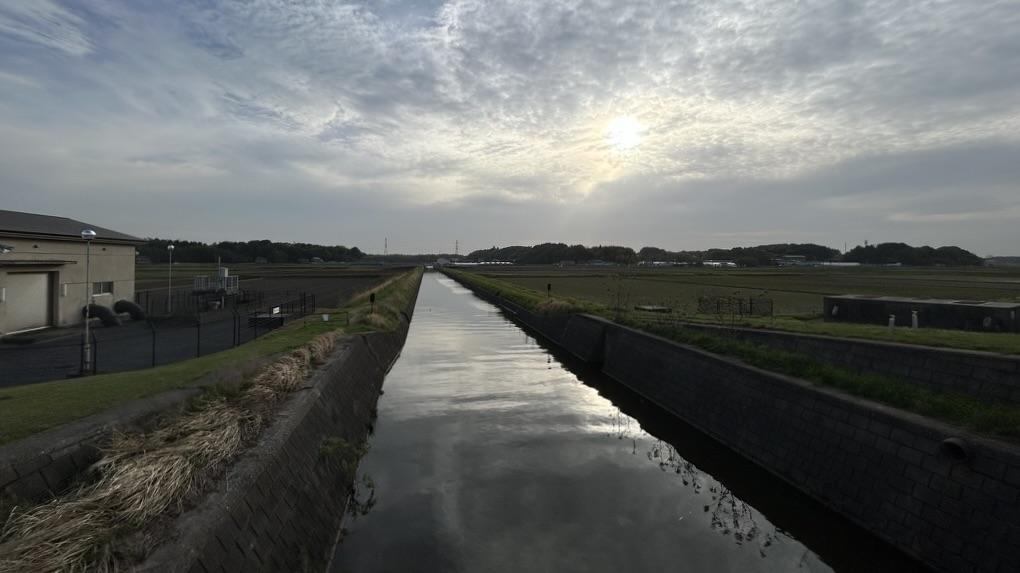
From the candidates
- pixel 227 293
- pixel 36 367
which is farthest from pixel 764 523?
pixel 227 293

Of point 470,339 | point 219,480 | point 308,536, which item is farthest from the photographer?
point 470,339

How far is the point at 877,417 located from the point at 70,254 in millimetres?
28417

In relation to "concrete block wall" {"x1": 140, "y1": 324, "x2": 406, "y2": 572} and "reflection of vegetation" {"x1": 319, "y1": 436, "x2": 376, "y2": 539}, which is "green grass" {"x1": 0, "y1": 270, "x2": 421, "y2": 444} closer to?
"concrete block wall" {"x1": 140, "y1": 324, "x2": 406, "y2": 572}

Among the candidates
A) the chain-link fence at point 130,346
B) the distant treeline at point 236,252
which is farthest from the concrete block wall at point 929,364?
the distant treeline at point 236,252

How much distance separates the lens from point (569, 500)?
9.25 meters

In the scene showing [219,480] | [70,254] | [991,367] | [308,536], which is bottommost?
Answer: [308,536]

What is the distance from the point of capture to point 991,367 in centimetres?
932

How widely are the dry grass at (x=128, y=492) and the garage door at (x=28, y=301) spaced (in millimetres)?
16959

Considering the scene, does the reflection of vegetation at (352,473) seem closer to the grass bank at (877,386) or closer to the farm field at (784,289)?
the grass bank at (877,386)

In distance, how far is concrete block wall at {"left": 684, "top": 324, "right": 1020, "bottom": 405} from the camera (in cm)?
905

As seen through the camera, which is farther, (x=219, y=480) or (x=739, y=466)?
(x=739, y=466)

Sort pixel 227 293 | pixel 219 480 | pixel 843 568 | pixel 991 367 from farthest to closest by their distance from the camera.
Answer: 1. pixel 227 293
2. pixel 991 367
3. pixel 843 568
4. pixel 219 480

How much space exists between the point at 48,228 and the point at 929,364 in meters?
30.6

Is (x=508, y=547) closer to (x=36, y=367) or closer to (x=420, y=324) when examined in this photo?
(x=36, y=367)
